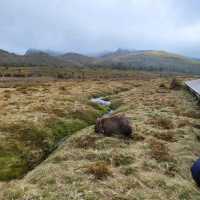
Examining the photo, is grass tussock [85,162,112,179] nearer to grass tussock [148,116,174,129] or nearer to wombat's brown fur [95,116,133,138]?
wombat's brown fur [95,116,133,138]

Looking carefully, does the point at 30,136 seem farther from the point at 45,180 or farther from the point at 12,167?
the point at 45,180

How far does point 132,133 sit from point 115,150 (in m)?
4.76

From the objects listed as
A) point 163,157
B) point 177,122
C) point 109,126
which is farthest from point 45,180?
point 177,122

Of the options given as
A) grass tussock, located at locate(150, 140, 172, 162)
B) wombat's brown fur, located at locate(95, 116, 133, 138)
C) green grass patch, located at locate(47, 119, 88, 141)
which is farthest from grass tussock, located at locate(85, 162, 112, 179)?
green grass patch, located at locate(47, 119, 88, 141)

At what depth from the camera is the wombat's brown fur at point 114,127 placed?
22719mm

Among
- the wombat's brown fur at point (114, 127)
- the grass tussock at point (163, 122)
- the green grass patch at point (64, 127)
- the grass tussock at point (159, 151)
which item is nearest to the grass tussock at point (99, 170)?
the grass tussock at point (159, 151)

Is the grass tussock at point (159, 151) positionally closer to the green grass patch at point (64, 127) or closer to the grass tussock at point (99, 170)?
the grass tussock at point (99, 170)

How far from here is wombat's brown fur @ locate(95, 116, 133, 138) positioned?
22.7 meters

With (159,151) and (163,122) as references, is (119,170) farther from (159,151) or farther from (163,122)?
(163,122)

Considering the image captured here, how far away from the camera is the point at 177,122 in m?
28.5

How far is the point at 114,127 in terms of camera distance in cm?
2298

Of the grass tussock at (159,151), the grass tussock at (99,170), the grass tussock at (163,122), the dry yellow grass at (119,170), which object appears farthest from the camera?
the grass tussock at (163,122)

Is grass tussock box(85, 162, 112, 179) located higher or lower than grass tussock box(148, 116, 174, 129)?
higher

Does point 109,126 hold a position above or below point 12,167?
above
